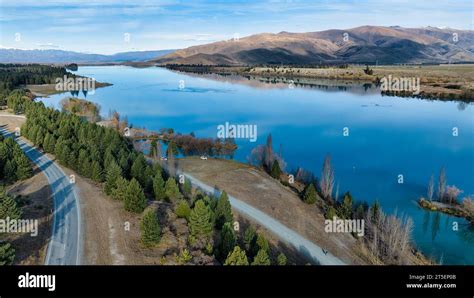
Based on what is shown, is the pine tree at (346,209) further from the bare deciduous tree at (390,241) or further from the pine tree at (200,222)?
the pine tree at (200,222)

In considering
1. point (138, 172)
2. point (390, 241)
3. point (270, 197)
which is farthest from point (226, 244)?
point (138, 172)

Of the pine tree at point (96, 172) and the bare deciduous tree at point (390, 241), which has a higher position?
the pine tree at point (96, 172)

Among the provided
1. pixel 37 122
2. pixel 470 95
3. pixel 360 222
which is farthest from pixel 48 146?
pixel 470 95

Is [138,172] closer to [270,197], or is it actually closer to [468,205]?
[270,197]

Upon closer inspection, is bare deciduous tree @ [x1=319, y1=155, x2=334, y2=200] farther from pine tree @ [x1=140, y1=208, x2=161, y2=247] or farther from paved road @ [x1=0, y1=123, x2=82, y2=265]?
paved road @ [x1=0, y1=123, x2=82, y2=265]

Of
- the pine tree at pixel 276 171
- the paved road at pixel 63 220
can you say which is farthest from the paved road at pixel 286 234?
the paved road at pixel 63 220

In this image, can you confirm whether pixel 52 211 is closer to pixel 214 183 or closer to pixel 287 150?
pixel 214 183
